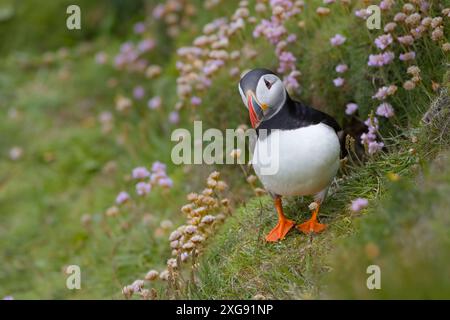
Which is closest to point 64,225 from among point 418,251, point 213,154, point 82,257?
point 82,257

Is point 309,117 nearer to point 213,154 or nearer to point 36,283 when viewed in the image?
point 213,154

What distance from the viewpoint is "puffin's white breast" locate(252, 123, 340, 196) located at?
10.6 feet

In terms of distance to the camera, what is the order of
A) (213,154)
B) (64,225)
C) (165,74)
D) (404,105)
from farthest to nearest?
(165,74) < (64,225) < (213,154) < (404,105)

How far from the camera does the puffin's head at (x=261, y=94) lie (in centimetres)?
327

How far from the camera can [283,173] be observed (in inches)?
128

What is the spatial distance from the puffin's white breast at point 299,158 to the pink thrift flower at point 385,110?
669 millimetres

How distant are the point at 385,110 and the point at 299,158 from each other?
38.0 inches

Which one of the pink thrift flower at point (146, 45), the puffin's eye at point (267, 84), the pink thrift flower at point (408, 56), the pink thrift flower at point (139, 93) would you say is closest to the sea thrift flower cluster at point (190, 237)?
the puffin's eye at point (267, 84)

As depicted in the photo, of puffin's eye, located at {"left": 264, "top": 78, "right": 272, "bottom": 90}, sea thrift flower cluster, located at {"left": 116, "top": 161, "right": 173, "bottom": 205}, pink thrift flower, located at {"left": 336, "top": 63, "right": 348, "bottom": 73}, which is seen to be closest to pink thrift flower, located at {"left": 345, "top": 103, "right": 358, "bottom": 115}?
pink thrift flower, located at {"left": 336, "top": 63, "right": 348, "bottom": 73}

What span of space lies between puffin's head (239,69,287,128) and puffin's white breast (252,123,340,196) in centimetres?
11

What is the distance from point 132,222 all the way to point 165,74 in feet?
6.14

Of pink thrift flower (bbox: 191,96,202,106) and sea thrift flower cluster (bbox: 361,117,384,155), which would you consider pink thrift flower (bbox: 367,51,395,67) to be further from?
pink thrift flower (bbox: 191,96,202,106)

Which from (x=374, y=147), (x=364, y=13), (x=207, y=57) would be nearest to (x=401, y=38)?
(x=364, y=13)

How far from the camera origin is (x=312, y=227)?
3498 millimetres
